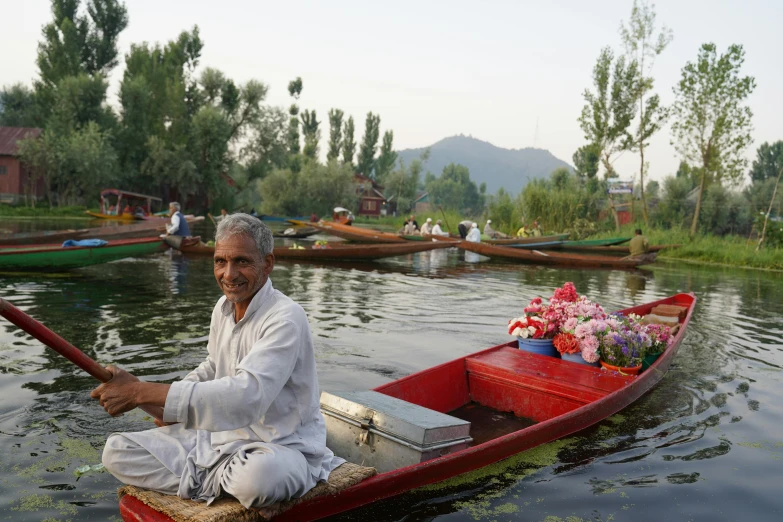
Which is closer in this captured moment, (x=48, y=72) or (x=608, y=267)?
(x=608, y=267)

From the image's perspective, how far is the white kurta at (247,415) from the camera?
2.52 metres

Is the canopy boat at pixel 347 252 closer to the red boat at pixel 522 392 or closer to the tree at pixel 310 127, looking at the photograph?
the red boat at pixel 522 392

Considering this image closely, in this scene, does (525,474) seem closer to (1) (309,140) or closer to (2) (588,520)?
→ (2) (588,520)

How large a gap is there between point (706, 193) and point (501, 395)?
32.8 m

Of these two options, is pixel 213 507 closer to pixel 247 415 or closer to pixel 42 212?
pixel 247 415

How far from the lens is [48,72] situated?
4297cm

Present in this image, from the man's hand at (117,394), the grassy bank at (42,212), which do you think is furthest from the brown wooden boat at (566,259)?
the grassy bank at (42,212)

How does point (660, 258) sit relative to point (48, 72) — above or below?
below

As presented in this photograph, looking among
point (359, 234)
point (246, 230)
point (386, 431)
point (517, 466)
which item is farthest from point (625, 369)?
point (359, 234)

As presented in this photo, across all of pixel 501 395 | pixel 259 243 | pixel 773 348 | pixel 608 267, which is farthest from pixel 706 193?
pixel 259 243

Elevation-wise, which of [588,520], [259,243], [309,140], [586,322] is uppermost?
[309,140]

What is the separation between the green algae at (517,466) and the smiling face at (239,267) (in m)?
1.78

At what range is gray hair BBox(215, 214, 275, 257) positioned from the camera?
2.73m

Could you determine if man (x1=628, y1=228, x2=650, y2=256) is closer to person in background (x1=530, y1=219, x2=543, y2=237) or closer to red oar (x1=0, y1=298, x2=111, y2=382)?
person in background (x1=530, y1=219, x2=543, y2=237)
